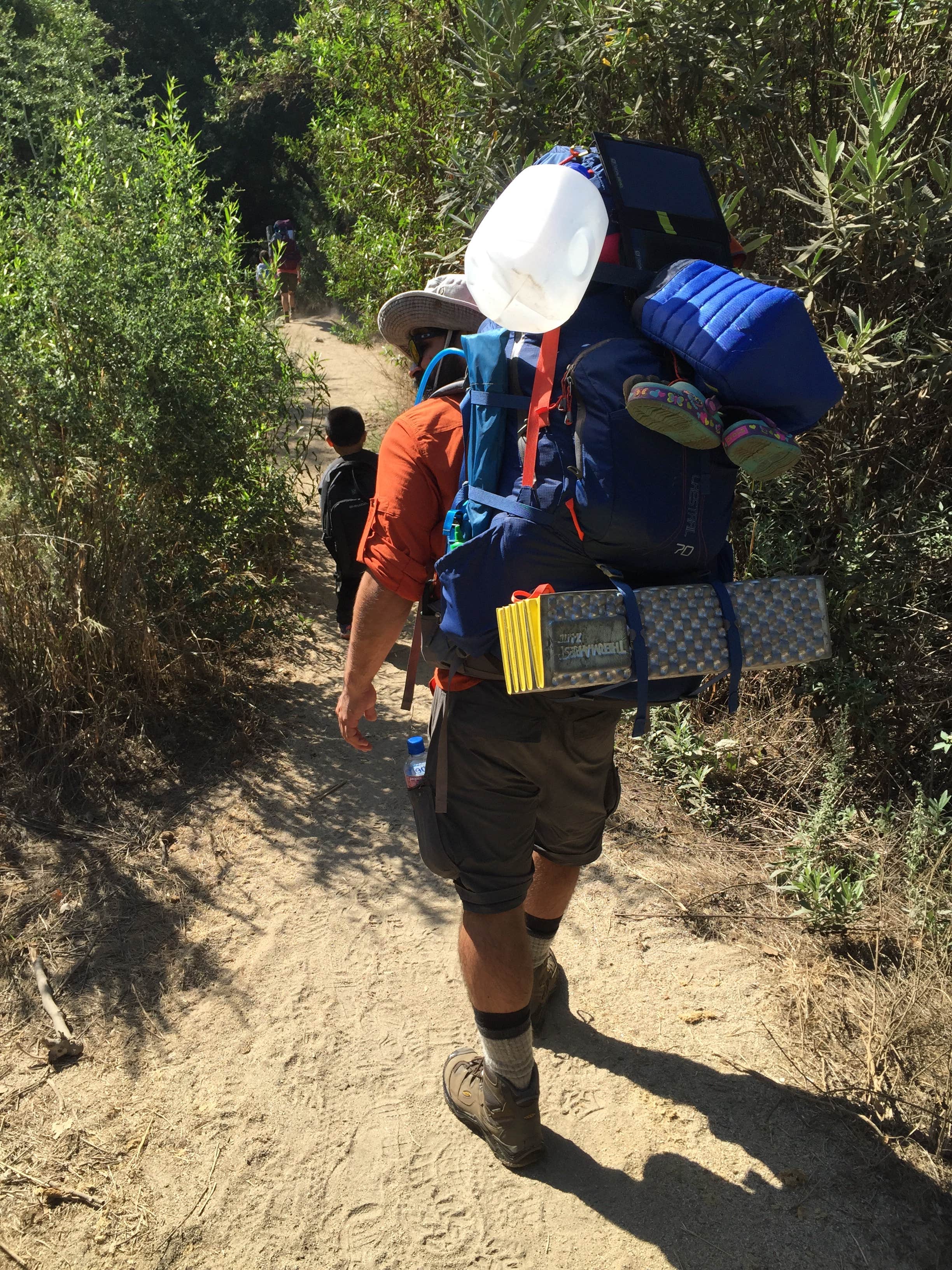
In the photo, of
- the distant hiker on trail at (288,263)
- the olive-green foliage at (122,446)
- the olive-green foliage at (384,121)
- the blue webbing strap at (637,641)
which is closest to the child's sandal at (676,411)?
the blue webbing strap at (637,641)

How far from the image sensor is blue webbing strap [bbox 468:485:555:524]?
175 centimetres

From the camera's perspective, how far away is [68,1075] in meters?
2.45

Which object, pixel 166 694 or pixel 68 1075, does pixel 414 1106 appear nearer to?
pixel 68 1075

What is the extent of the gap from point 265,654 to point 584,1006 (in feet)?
8.01

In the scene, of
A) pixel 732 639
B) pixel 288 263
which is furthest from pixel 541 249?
pixel 288 263

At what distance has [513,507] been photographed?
5.81 ft

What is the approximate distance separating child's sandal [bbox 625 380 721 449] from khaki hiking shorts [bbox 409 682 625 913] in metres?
0.58

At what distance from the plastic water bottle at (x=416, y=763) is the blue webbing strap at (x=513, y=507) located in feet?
2.03

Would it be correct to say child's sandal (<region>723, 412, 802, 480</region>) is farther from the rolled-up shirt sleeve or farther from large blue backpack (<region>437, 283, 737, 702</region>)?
the rolled-up shirt sleeve

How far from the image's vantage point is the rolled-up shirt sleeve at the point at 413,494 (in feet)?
6.54

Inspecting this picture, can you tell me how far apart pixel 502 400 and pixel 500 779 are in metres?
0.78

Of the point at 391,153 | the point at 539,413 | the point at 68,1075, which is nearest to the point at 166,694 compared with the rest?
the point at 68,1075

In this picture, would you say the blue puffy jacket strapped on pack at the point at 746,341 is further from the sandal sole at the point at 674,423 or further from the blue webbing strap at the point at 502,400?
the blue webbing strap at the point at 502,400

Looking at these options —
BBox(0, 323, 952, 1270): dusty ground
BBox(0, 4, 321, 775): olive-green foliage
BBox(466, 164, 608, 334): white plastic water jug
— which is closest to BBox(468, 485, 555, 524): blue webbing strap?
BBox(466, 164, 608, 334): white plastic water jug
